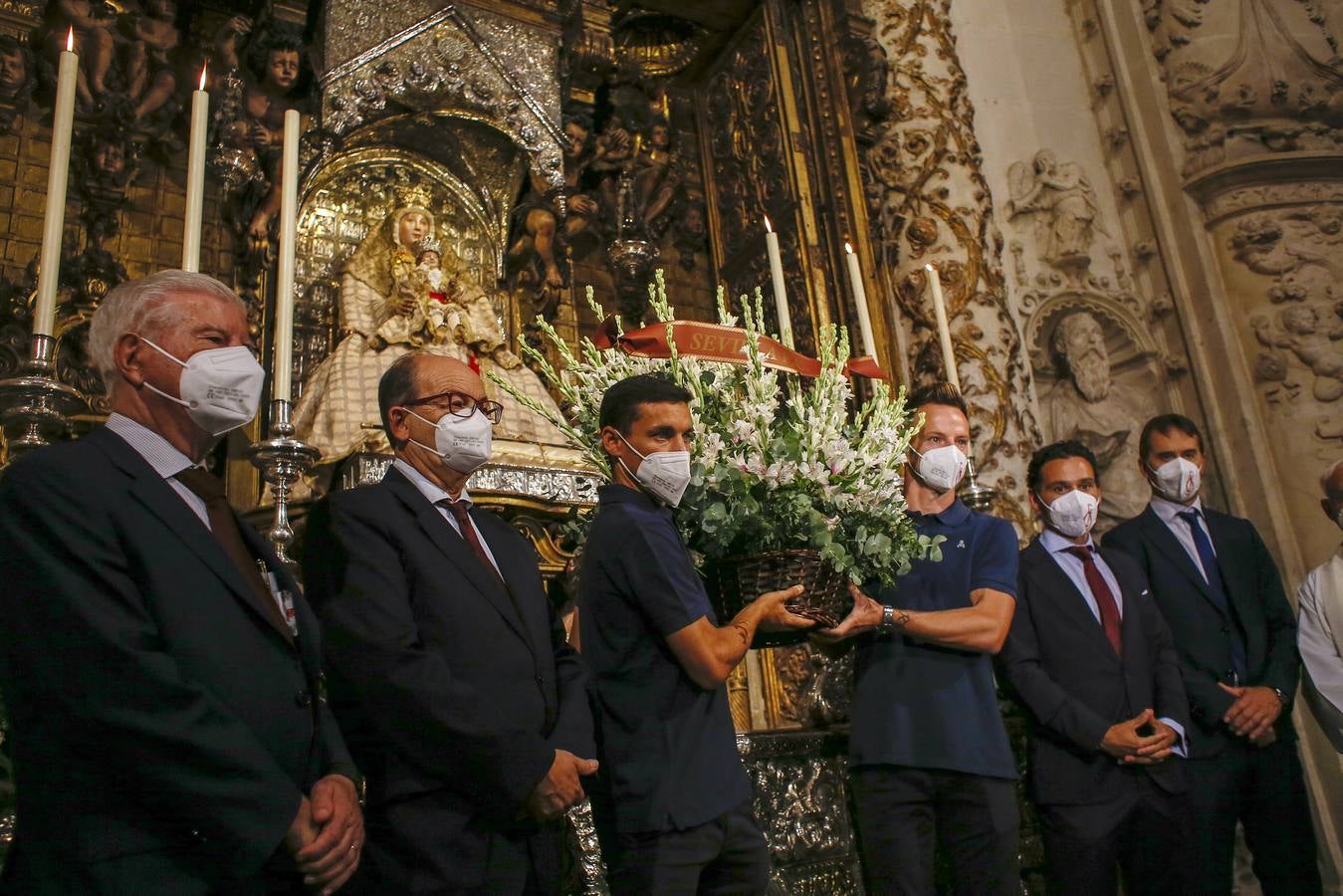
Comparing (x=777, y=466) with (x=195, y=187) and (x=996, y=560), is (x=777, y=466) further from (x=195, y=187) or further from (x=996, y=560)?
(x=195, y=187)

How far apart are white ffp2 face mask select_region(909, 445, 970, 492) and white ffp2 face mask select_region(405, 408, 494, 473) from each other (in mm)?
1294

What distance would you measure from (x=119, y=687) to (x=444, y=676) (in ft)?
1.76

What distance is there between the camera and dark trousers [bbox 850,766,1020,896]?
2.40m

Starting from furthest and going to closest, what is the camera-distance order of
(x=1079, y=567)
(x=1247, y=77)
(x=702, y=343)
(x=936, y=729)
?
1. (x=1247, y=77)
2. (x=1079, y=567)
3. (x=702, y=343)
4. (x=936, y=729)

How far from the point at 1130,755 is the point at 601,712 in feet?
5.39

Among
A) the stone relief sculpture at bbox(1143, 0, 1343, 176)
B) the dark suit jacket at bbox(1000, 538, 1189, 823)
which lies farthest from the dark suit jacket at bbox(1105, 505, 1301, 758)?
the stone relief sculpture at bbox(1143, 0, 1343, 176)

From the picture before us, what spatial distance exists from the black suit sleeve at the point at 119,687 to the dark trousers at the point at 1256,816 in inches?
103

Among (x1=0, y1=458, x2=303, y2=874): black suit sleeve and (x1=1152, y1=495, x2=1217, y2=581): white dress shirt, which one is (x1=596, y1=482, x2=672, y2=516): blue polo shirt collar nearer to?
(x1=0, y1=458, x2=303, y2=874): black suit sleeve

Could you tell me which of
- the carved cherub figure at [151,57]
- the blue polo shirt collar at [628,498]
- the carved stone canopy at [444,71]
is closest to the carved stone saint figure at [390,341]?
the carved stone canopy at [444,71]

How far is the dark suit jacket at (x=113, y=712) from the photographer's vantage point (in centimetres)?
140

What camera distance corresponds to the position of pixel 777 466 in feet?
7.68

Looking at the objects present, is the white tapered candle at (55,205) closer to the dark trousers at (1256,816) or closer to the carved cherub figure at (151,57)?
the carved cherub figure at (151,57)

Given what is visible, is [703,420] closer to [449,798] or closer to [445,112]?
[449,798]

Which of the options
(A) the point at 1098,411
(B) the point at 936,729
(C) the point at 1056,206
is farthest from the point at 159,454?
(C) the point at 1056,206
